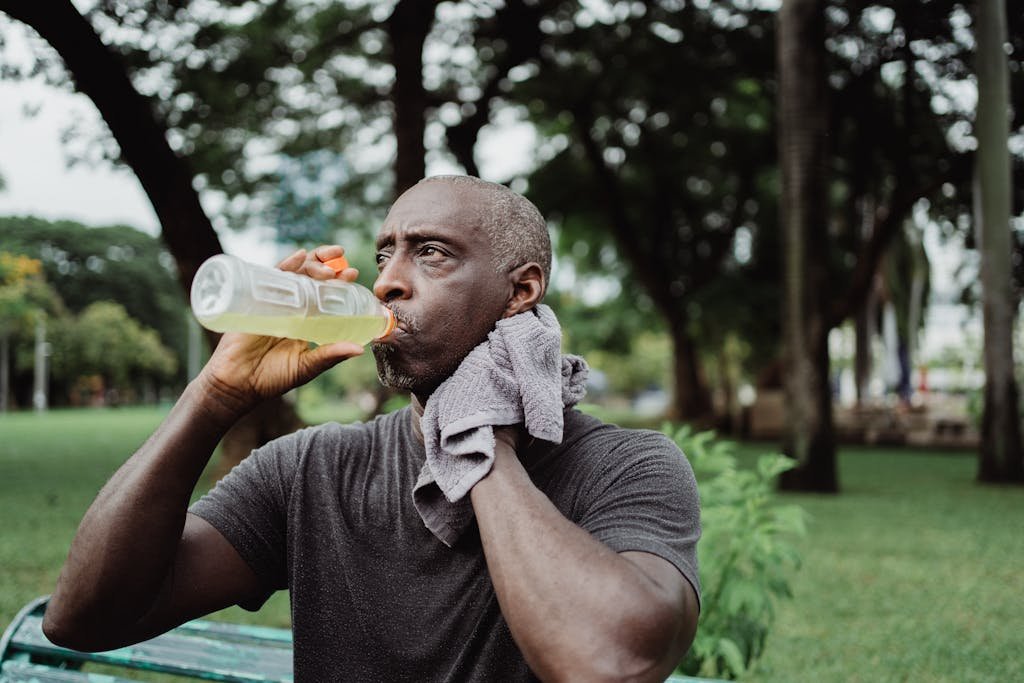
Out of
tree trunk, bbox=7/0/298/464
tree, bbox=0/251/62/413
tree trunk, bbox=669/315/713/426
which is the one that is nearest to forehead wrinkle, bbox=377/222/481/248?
tree trunk, bbox=7/0/298/464

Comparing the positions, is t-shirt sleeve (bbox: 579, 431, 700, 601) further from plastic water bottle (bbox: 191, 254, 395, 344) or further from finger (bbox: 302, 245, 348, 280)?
finger (bbox: 302, 245, 348, 280)

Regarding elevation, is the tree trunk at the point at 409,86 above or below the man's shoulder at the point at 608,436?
above

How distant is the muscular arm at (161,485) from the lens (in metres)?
1.68

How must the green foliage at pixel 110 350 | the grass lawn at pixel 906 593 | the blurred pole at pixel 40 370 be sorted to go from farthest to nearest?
the green foliage at pixel 110 350
the blurred pole at pixel 40 370
the grass lawn at pixel 906 593

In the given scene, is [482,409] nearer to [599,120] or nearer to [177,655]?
[177,655]

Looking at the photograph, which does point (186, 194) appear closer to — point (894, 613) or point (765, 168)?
point (894, 613)

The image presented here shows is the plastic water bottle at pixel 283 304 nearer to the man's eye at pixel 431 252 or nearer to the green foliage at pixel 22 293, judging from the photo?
the man's eye at pixel 431 252

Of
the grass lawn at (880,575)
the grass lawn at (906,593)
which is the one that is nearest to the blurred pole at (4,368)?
the grass lawn at (880,575)

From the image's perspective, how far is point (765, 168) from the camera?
22031mm

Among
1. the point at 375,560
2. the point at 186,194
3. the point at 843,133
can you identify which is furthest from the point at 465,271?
the point at 843,133

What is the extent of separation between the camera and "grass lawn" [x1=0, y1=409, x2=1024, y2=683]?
5035 mm

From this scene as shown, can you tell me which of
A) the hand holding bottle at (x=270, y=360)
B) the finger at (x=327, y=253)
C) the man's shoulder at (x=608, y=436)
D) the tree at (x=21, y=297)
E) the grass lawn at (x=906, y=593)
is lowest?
the grass lawn at (x=906, y=593)

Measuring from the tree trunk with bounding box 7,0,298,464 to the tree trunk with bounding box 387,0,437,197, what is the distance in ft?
9.44

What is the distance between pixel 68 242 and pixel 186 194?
2240 millimetres
